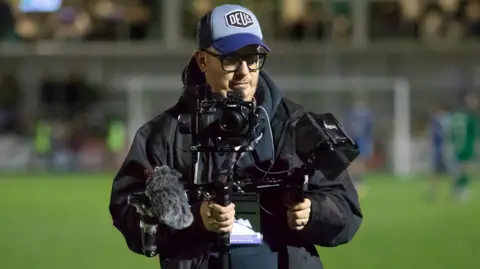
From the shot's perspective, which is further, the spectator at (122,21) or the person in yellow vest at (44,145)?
the spectator at (122,21)

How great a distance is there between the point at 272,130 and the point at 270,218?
313 millimetres

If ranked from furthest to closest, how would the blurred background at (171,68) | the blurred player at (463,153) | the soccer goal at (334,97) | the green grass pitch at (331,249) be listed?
1. the blurred background at (171,68)
2. the soccer goal at (334,97)
3. the blurred player at (463,153)
4. the green grass pitch at (331,249)

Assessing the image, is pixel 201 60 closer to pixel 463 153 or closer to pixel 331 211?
pixel 331 211

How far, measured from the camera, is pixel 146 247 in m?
4.22

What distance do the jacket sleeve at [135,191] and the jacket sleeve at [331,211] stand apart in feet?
1.28

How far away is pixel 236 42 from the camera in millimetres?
4379

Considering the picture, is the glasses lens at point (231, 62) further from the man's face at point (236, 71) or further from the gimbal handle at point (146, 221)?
the gimbal handle at point (146, 221)

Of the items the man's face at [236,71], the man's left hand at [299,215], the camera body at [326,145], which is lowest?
the man's left hand at [299,215]

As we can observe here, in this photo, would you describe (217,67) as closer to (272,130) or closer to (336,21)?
(272,130)

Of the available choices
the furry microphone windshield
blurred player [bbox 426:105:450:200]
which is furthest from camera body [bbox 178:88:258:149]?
blurred player [bbox 426:105:450:200]

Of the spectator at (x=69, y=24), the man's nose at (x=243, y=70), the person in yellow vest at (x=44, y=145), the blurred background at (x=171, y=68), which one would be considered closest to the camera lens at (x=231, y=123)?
the man's nose at (x=243, y=70)

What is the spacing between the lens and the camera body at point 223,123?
13.2 ft

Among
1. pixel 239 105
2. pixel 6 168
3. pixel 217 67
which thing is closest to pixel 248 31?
pixel 217 67

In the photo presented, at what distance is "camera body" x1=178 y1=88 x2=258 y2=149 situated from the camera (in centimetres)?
402
